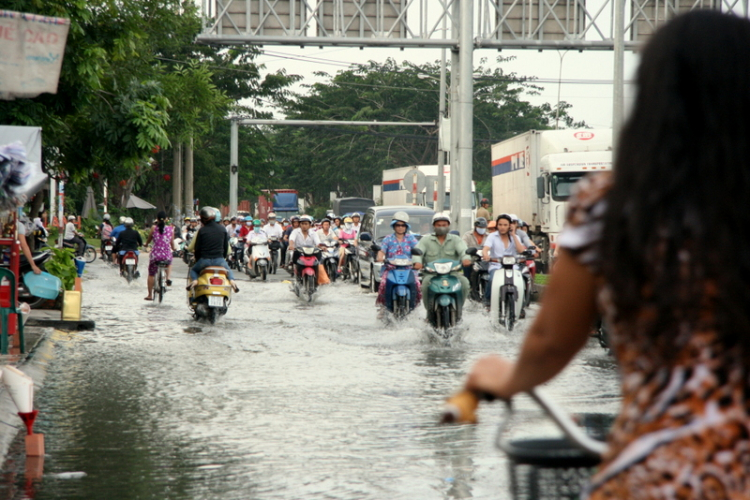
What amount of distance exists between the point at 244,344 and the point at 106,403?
4.33 meters

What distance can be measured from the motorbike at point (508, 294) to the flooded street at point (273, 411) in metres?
0.41

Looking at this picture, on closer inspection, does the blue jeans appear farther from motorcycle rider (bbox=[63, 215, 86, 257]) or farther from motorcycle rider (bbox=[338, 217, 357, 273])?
motorcycle rider (bbox=[63, 215, 86, 257])

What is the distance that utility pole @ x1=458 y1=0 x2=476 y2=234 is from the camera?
21.9 m

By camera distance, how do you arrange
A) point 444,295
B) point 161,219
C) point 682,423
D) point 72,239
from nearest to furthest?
point 682,423 < point 444,295 < point 161,219 < point 72,239

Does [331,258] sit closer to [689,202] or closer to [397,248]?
[397,248]

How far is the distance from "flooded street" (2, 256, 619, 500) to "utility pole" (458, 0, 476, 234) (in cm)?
686

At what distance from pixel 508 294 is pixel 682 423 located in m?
12.2

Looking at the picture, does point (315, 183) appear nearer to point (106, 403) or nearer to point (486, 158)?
point (486, 158)

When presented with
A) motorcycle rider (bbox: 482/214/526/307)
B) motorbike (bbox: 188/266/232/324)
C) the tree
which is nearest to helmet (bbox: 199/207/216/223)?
motorbike (bbox: 188/266/232/324)

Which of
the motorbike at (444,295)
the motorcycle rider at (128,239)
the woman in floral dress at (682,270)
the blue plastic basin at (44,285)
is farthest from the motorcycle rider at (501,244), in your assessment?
the woman in floral dress at (682,270)

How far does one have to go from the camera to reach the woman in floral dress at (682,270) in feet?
6.34

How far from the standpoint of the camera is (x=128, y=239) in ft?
79.4

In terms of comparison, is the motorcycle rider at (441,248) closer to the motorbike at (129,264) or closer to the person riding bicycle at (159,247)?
the person riding bicycle at (159,247)

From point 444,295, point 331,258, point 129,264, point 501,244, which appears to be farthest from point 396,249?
point 129,264
